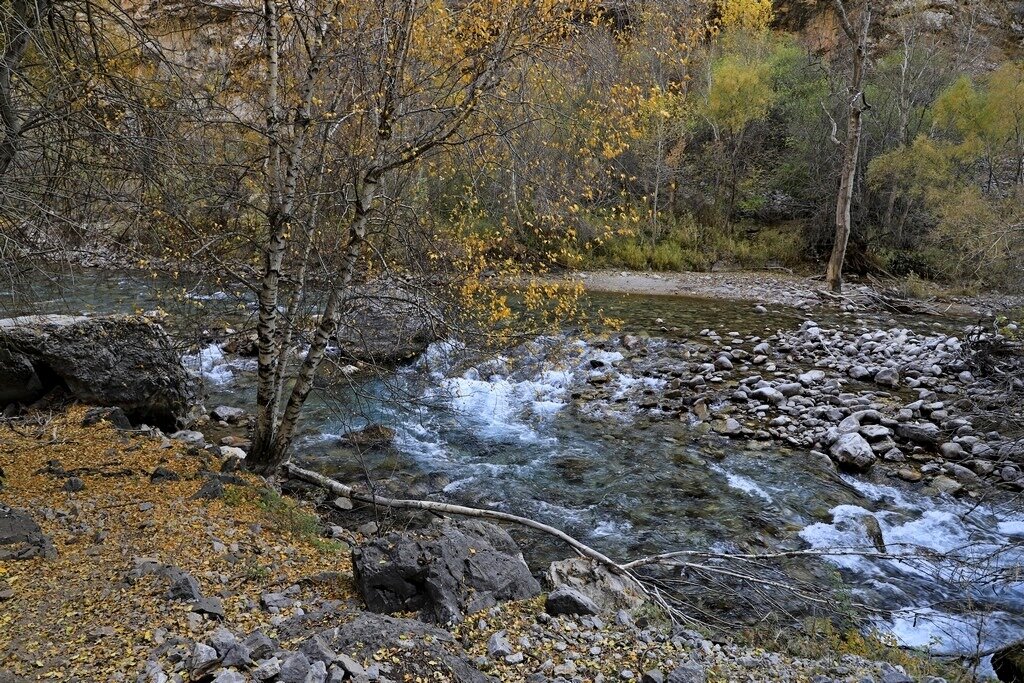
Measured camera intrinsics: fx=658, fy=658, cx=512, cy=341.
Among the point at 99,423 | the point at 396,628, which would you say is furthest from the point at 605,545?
the point at 99,423

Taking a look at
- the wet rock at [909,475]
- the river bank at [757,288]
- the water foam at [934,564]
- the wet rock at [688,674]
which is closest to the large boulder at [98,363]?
the wet rock at [688,674]

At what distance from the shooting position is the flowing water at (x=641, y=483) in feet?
17.3

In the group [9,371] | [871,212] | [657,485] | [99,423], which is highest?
[871,212]

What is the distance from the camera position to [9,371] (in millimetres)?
7168

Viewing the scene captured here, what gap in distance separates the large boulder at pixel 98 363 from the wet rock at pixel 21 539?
3253 mm

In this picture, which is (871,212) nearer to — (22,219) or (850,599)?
(850,599)

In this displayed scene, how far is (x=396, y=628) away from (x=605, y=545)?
9.79ft

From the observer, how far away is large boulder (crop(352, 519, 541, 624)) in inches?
154

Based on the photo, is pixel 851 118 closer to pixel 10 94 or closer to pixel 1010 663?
pixel 1010 663

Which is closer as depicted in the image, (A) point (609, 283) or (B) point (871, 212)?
(A) point (609, 283)

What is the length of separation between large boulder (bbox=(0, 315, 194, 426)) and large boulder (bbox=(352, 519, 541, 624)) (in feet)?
14.4

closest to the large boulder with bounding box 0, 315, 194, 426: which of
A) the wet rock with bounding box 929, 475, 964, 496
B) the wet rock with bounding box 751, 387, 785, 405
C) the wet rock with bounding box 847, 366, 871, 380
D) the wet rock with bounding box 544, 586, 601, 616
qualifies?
the wet rock with bounding box 544, 586, 601, 616

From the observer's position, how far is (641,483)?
24.2 feet

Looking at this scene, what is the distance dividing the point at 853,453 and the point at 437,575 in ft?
19.4
